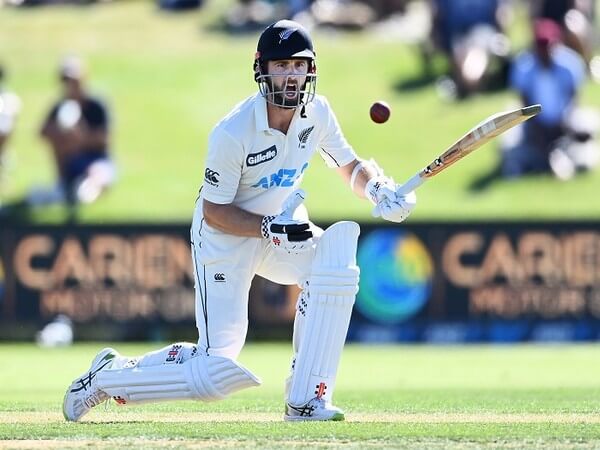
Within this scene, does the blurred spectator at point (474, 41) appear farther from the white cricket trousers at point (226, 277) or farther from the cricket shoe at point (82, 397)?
the cricket shoe at point (82, 397)

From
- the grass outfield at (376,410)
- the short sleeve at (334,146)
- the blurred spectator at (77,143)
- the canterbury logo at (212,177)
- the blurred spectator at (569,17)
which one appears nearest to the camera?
the grass outfield at (376,410)

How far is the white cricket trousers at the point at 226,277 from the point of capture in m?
6.04

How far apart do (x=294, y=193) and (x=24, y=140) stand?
10.7 m

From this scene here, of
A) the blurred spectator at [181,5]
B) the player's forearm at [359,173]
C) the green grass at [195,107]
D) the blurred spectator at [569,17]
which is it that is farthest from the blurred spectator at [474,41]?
the player's forearm at [359,173]

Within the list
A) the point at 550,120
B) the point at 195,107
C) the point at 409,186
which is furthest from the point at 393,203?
the point at 195,107

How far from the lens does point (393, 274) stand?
12828 mm

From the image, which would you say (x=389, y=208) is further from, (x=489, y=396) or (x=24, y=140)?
(x=24, y=140)

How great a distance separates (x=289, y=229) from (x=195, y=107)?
11.0 metres

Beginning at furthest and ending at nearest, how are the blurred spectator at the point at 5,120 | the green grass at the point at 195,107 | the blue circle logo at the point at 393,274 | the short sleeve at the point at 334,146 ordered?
the blurred spectator at the point at 5,120 < the green grass at the point at 195,107 < the blue circle logo at the point at 393,274 < the short sleeve at the point at 334,146

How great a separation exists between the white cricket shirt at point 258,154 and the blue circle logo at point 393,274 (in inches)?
255

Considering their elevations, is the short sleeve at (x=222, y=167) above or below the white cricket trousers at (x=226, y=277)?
above

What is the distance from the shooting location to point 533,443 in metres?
5.09

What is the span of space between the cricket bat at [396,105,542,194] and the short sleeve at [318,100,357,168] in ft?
1.65

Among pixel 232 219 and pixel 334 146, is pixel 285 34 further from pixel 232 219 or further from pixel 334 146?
pixel 232 219
